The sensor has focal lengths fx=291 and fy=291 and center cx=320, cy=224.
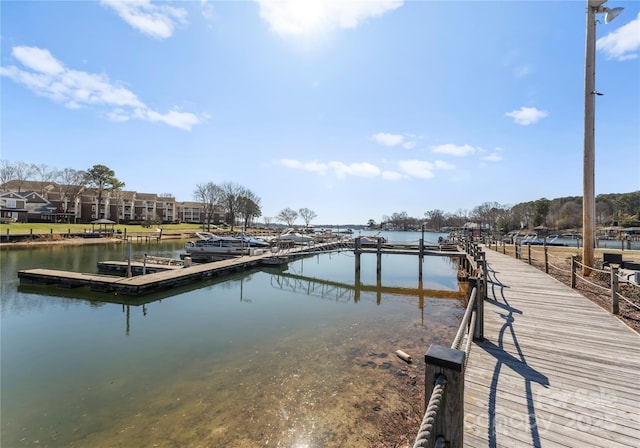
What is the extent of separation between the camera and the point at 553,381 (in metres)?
4.34

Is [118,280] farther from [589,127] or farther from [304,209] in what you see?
[304,209]

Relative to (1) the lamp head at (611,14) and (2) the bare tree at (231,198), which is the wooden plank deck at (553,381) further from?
(2) the bare tree at (231,198)

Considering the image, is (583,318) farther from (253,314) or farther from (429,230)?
(429,230)

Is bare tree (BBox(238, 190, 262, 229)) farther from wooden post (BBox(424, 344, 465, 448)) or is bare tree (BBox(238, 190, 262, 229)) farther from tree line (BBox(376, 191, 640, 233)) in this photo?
wooden post (BBox(424, 344, 465, 448))

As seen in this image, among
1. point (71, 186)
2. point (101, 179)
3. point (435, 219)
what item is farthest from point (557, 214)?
point (71, 186)

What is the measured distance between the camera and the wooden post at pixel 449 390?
6.87 ft

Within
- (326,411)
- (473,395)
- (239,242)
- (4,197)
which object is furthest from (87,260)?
(4,197)

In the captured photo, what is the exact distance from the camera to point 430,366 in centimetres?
220

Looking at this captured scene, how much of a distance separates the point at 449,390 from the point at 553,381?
3545 millimetres

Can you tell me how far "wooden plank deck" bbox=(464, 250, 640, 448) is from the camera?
130 inches

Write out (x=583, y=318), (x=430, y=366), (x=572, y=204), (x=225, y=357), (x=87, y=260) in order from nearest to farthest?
(x=430, y=366) < (x=583, y=318) < (x=225, y=357) < (x=87, y=260) < (x=572, y=204)

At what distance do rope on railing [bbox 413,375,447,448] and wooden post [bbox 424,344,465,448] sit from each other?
0.06 m

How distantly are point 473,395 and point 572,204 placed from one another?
10738cm

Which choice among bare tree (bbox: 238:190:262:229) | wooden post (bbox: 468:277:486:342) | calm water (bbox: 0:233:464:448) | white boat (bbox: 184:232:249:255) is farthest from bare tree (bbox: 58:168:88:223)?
wooden post (bbox: 468:277:486:342)
